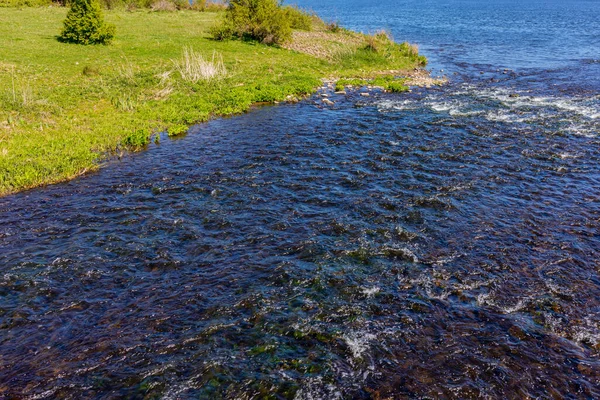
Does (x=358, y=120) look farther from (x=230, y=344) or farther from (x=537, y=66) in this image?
(x=537, y=66)

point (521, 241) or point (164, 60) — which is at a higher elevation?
point (164, 60)

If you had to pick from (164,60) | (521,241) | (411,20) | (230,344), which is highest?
(411,20)

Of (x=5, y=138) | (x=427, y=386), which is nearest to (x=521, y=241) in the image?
(x=427, y=386)

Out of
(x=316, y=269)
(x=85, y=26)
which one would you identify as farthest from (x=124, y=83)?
(x=316, y=269)

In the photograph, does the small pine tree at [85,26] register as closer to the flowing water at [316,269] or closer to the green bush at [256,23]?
the green bush at [256,23]

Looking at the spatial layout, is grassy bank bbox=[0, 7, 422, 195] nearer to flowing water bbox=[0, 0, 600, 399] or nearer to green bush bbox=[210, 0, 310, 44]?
green bush bbox=[210, 0, 310, 44]

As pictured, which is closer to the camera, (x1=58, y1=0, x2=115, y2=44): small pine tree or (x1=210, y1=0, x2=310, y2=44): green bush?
(x1=58, y1=0, x2=115, y2=44): small pine tree

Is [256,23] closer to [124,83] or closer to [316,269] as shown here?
[124,83]

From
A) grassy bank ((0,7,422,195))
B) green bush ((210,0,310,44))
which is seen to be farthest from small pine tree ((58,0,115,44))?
green bush ((210,0,310,44))
